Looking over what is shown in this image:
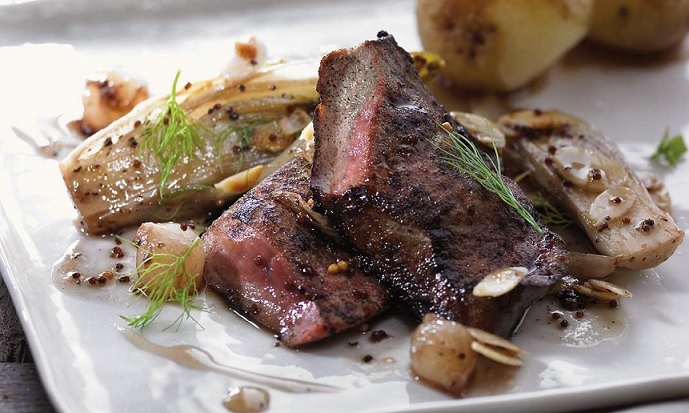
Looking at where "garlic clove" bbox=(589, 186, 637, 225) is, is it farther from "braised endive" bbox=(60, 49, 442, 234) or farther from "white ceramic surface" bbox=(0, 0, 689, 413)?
"braised endive" bbox=(60, 49, 442, 234)

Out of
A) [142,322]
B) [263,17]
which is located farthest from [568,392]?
[263,17]

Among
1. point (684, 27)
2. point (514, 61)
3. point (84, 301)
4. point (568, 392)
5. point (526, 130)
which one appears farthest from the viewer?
point (684, 27)

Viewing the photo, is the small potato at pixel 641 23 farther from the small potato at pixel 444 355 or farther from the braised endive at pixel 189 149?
the small potato at pixel 444 355

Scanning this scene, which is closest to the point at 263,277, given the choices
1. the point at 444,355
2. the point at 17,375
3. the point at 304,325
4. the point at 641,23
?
the point at 304,325

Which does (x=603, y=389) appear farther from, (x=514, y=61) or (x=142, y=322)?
(x=514, y=61)

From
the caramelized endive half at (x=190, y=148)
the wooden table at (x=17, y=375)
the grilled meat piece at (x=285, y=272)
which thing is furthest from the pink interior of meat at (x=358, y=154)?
the wooden table at (x=17, y=375)

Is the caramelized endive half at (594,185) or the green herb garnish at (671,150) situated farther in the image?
the green herb garnish at (671,150)
